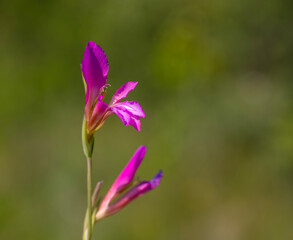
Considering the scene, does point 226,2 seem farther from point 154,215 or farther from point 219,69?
point 154,215

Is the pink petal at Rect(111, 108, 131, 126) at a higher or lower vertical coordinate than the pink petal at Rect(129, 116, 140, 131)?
higher

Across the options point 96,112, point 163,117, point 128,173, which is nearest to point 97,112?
point 96,112

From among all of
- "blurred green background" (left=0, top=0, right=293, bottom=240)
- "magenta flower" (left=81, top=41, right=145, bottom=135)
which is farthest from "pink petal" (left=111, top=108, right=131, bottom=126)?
"blurred green background" (left=0, top=0, right=293, bottom=240)

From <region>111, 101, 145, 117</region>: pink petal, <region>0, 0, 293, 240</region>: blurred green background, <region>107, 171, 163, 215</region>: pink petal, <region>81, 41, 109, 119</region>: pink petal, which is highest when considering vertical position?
<region>81, 41, 109, 119</region>: pink petal

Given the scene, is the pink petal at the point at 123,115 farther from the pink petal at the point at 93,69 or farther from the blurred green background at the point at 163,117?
the blurred green background at the point at 163,117

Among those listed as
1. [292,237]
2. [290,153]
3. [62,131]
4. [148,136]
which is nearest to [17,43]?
[62,131]

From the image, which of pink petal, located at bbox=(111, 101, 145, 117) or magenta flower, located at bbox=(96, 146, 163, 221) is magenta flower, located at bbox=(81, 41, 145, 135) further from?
magenta flower, located at bbox=(96, 146, 163, 221)

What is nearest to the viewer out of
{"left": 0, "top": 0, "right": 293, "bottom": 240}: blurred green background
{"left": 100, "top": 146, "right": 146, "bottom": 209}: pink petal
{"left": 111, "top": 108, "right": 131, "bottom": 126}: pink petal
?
{"left": 111, "top": 108, "right": 131, "bottom": 126}: pink petal

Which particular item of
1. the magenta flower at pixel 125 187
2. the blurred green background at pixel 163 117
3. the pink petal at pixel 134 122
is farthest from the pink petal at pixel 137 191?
the blurred green background at pixel 163 117
